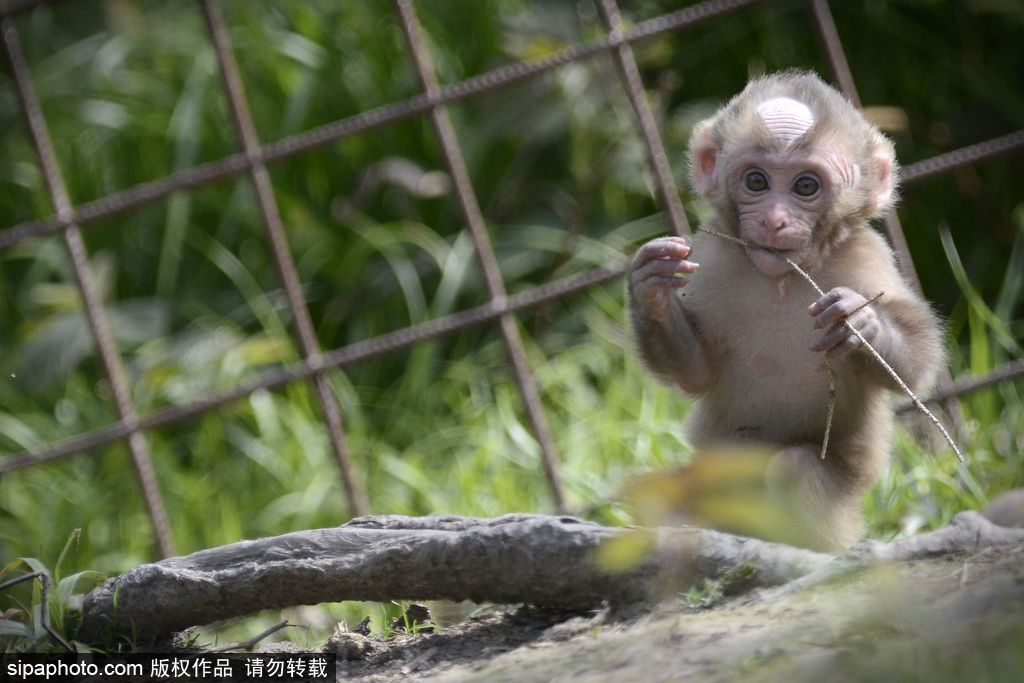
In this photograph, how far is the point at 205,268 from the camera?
6359mm

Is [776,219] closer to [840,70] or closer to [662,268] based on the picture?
[662,268]

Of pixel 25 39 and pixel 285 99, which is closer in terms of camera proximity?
pixel 285 99

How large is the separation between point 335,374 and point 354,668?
10.1 ft

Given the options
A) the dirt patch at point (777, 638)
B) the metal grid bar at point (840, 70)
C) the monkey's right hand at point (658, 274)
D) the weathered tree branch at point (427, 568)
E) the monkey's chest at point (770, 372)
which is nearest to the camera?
the dirt patch at point (777, 638)

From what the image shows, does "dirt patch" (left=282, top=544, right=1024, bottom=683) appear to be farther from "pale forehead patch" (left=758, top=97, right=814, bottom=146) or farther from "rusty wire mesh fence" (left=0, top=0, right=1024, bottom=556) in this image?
"rusty wire mesh fence" (left=0, top=0, right=1024, bottom=556)

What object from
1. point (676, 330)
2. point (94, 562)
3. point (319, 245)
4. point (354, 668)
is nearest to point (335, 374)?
point (319, 245)

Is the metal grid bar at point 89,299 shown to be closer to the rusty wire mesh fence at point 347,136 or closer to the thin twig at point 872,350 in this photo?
the rusty wire mesh fence at point 347,136

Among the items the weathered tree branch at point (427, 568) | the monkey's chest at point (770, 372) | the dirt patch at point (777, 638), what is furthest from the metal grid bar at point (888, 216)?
the dirt patch at point (777, 638)

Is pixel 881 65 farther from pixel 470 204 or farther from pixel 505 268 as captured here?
pixel 470 204

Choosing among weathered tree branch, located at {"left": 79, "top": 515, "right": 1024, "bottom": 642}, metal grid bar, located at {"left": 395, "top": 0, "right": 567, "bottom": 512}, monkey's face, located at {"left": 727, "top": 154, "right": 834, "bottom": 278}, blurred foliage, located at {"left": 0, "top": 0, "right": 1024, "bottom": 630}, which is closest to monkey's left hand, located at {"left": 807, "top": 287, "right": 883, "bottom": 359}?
monkey's face, located at {"left": 727, "top": 154, "right": 834, "bottom": 278}

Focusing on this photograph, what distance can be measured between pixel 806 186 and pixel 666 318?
0.47m

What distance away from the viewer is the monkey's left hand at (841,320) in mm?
3021

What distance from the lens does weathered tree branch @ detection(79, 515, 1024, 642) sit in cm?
273

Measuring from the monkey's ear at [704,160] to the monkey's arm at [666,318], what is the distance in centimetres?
24
